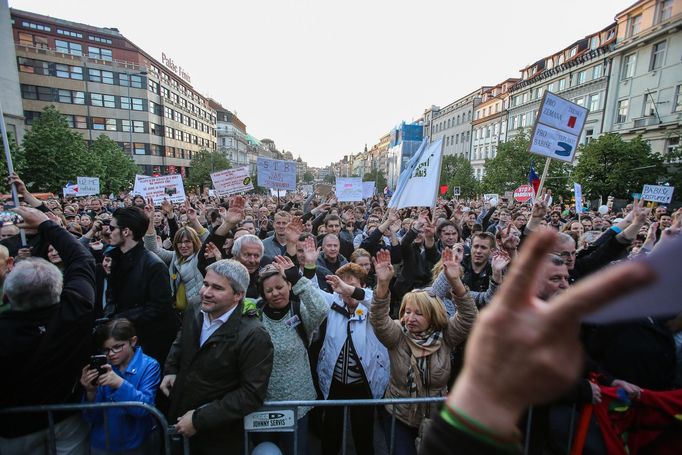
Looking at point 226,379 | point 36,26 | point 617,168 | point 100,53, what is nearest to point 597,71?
point 617,168

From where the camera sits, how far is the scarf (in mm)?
2834

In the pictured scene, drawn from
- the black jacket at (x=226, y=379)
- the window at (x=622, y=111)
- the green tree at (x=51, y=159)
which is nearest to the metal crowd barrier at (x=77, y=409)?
the black jacket at (x=226, y=379)

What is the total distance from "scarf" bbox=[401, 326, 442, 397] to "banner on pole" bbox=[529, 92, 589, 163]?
414 centimetres

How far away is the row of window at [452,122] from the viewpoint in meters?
65.7

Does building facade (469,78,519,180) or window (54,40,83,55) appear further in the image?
building facade (469,78,519,180)

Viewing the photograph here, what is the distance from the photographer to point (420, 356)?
2.86 metres

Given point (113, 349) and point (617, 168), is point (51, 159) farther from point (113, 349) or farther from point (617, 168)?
point (617, 168)

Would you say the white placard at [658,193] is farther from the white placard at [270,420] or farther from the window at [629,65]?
the window at [629,65]

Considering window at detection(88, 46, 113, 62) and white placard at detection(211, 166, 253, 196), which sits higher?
window at detection(88, 46, 113, 62)

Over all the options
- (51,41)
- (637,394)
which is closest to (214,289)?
(637,394)

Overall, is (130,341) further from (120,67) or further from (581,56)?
(120,67)

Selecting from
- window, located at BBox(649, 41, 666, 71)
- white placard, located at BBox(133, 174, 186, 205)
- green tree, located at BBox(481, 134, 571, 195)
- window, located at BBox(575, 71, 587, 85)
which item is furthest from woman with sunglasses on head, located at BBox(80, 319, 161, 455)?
window, located at BBox(575, 71, 587, 85)

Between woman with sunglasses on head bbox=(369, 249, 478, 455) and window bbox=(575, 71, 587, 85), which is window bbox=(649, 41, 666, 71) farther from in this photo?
woman with sunglasses on head bbox=(369, 249, 478, 455)

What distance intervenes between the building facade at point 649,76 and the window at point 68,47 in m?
65.0
